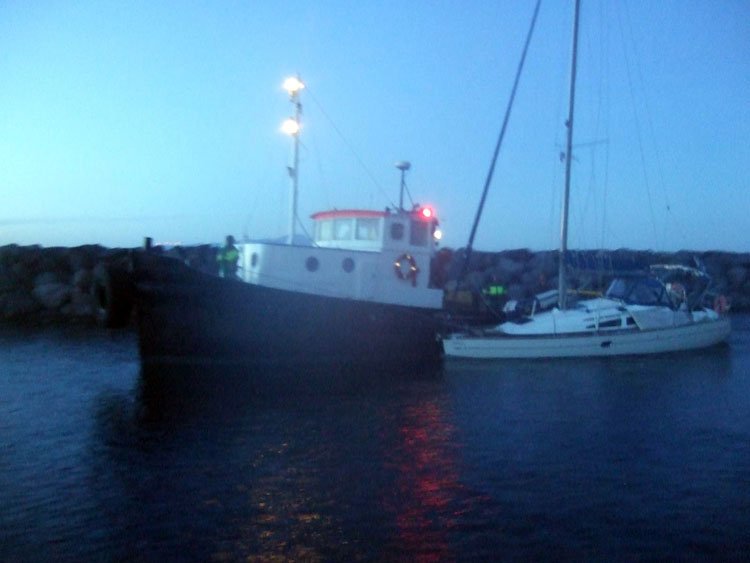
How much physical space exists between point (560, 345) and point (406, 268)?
3.82m

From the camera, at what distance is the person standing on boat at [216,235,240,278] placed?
1609cm

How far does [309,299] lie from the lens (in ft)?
50.2

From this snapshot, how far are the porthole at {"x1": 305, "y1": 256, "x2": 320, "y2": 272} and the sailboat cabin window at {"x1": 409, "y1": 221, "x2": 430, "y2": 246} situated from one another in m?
2.28

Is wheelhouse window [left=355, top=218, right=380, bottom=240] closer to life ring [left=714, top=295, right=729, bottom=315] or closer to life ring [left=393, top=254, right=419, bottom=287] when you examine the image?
life ring [left=393, top=254, right=419, bottom=287]

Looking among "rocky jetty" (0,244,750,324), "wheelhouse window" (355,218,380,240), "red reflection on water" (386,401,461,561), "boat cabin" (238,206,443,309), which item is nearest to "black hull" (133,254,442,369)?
"boat cabin" (238,206,443,309)

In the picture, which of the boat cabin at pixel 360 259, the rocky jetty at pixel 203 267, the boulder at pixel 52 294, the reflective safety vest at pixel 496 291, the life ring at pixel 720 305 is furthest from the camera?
the boulder at pixel 52 294

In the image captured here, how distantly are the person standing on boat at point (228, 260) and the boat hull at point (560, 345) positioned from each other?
4.80 meters

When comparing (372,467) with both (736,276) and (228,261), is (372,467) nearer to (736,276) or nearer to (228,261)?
(228,261)

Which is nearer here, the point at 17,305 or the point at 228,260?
the point at 228,260

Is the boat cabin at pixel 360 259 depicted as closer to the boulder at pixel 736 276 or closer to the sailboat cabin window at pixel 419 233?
the sailboat cabin window at pixel 419 233

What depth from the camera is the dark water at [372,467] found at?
6.86 meters

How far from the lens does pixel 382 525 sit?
7242 mm

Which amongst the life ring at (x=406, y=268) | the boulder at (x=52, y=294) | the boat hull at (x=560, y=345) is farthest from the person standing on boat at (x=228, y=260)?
the boulder at (x=52, y=294)

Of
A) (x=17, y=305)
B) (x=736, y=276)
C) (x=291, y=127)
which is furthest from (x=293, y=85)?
(x=736, y=276)
